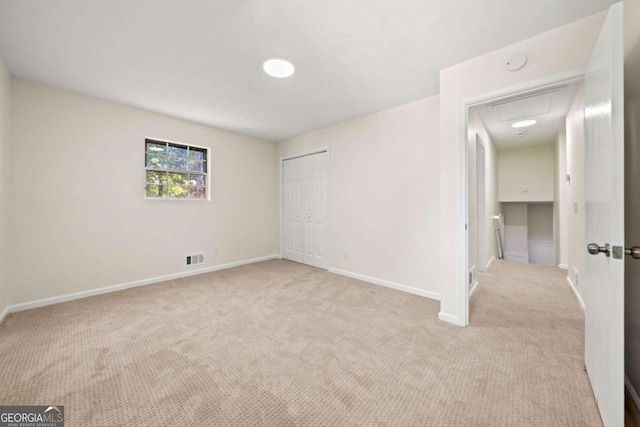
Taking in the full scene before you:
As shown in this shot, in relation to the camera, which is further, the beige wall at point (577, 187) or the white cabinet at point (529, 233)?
the white cabinet at point (529, 233)

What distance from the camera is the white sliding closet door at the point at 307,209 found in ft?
14.4

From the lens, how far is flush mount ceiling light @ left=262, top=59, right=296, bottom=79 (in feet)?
7.57

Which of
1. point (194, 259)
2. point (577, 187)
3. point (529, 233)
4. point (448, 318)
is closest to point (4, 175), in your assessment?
point (194, 259)

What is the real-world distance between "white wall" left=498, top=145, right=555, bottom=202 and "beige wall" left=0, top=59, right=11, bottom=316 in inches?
319

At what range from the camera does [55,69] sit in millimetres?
2430

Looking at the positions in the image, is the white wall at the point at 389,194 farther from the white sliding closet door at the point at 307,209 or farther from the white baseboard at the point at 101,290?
the white baseboard at the point at 101,290

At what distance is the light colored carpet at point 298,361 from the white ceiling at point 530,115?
7.61ft

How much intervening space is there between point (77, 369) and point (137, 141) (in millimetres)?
2867

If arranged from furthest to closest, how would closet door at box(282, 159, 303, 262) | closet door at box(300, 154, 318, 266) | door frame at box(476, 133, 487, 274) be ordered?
1. closet door at box(282, 159, 303, 262)
2. closet door at box(300, 154, 318, 266)
3. door frame at box(476, 133, 487, 274)

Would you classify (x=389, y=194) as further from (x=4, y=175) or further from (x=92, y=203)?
(x=4, y=175)

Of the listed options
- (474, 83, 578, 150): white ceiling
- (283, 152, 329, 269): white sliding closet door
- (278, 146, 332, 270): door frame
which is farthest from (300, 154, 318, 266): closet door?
(474, 83, 578, 150): white ceiling

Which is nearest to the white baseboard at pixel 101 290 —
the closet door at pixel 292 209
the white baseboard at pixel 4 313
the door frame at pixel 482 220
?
the white baseboard at pixel 4 313

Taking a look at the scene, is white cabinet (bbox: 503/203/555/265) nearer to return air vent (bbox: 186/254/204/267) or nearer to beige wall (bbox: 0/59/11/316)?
return air vent (bbox: 186/254/204/267)

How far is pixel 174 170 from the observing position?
151 inches
